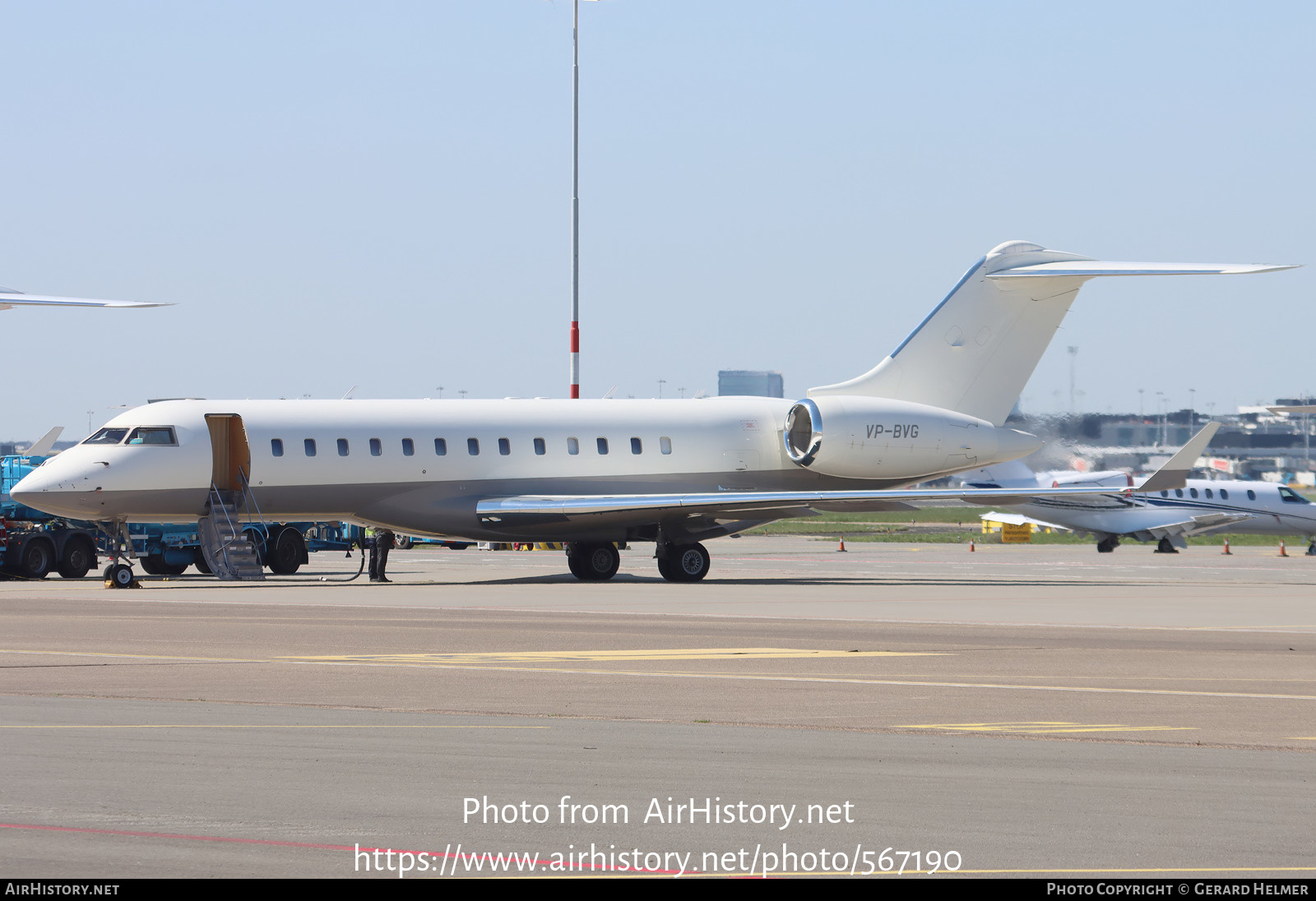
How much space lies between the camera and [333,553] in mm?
61375

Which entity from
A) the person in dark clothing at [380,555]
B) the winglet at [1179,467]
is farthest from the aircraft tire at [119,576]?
the winglet at [1179,467]

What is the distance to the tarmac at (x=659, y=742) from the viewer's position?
7.70 m

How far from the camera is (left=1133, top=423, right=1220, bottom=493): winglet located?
3869 centimetres

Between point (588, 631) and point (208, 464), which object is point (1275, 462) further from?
point (588, 631)

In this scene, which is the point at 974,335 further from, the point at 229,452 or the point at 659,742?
the point at 659,742

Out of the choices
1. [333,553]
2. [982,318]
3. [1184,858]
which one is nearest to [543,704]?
[1184,858]

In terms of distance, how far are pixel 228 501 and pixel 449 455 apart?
15.2 feet

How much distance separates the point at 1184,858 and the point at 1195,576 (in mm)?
32388

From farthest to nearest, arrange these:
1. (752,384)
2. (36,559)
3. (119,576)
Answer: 1. (752,384)
2. (36,559)
3. (119,576)

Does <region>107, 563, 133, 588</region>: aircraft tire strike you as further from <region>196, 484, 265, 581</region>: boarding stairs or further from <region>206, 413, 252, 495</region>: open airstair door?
<region>206, 413, 252, 495</region>: open airstair door

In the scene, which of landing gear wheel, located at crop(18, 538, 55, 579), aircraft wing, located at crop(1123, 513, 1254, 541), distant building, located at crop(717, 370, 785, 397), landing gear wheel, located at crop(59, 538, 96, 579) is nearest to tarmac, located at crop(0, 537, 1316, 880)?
landing gear wheel, located at crop(18, 538, 55, 579)

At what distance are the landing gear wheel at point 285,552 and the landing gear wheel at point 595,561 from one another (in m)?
8.50

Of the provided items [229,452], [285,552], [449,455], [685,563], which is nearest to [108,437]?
[229,452]

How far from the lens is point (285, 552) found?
138 ft
